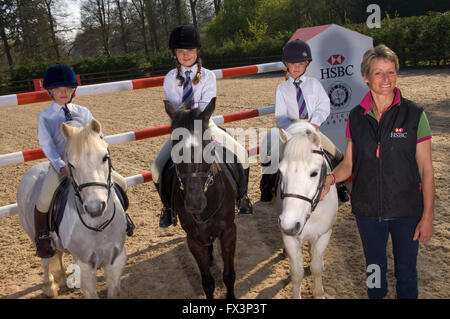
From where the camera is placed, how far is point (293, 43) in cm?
359

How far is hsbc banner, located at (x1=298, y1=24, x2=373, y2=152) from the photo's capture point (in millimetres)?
5191

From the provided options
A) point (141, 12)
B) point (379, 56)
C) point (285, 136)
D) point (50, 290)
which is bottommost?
point (50, 290)

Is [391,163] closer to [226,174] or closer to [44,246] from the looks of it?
[226,174]

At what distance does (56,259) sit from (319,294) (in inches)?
102

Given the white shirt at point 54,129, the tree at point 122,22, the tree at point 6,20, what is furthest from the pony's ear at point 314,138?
the tree at point 122,22

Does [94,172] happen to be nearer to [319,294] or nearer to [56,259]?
[56,259]

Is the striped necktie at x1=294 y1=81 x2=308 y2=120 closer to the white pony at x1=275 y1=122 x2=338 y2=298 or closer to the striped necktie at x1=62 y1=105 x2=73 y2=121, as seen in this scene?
the white pony at x1=275 y1=122 x2=338 y2=298

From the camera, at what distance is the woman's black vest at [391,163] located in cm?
228

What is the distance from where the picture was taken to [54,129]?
9.61ft

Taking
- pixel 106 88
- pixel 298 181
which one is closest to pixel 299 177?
pixel 298 181

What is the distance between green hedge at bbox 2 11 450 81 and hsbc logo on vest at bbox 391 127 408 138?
61.2 ft

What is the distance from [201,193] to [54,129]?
1.39 m

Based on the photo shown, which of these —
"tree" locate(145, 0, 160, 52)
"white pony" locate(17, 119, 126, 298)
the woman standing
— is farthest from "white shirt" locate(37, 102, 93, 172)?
"tree" locate(145, 0, 160, 52)
